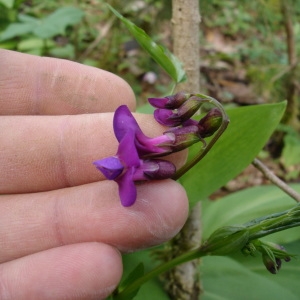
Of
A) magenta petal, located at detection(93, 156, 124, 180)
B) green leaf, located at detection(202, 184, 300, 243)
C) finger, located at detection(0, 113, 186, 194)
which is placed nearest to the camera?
magenta petal, located at detection(93, 156, 124, 180)

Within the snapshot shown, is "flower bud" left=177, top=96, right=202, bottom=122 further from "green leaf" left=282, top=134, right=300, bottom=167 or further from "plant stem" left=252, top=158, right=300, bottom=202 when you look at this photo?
"green leaf" left=282, top=134, right=300, bottom=167

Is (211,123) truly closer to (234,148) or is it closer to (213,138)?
(213,138)

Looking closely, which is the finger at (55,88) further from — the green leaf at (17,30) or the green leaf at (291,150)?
the green leaf at (291,150)

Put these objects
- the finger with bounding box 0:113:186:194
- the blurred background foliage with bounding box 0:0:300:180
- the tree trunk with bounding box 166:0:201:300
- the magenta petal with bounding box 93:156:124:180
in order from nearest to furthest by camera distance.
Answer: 1. the magenta petal with bounding box 93:156:124:180
2. the finger with bounding box 0:113:186:194
3. the tree trunk with bounding box 166:0:201:300
4. the blurred background foliage with bounding box 0:0:300:180

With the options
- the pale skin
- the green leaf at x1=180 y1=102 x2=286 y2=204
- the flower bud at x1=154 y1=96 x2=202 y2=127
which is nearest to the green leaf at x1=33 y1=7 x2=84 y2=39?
the pale skin

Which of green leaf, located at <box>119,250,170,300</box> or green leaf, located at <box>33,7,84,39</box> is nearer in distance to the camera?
green leaf, located at <box>119,250,170,300</box>

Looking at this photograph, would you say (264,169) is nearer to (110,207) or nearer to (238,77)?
(110,207)

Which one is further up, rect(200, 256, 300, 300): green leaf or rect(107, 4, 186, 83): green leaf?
rect(107, 4, 186, 83): green leaf
